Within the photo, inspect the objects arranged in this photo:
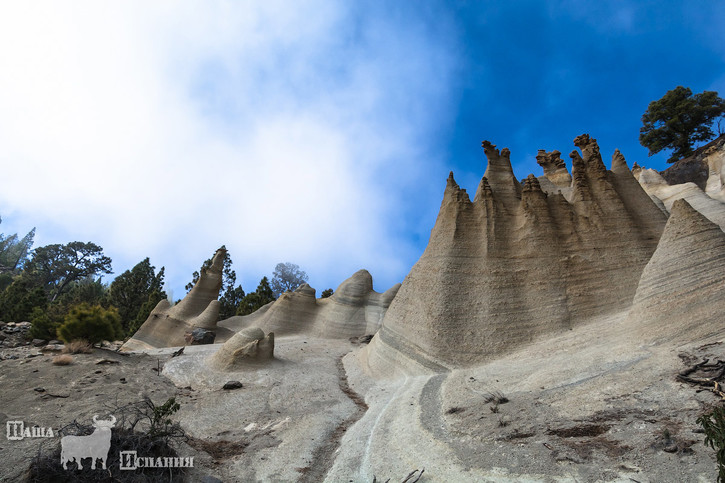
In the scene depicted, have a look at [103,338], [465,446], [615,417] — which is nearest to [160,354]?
[103,338]

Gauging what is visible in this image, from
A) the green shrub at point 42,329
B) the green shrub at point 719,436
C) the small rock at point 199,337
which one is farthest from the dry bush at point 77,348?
the green shrub at point 719,436

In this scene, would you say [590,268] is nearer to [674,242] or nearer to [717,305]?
[674,242]

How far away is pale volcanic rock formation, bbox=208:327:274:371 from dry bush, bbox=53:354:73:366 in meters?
4.53

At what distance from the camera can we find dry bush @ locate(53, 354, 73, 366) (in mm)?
11957

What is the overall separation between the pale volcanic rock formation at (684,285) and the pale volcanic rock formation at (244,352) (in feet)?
41.0

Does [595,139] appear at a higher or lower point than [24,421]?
higher

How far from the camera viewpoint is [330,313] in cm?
2575

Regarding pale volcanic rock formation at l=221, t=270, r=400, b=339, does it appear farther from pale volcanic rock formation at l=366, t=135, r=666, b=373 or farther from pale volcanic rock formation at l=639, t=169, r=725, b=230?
pale volcanic rock formation at l=639, t=169, r=725, b=230

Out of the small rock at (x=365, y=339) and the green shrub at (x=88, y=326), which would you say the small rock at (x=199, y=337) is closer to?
the green shrub at (x=88, y=326)

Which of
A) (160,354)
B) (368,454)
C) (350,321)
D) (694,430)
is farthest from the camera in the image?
(350,321)

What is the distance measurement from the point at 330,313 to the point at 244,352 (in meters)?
11.6

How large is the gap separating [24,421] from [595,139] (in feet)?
68.1

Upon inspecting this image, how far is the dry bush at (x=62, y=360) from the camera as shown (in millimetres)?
11957

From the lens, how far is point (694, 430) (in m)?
4.40
